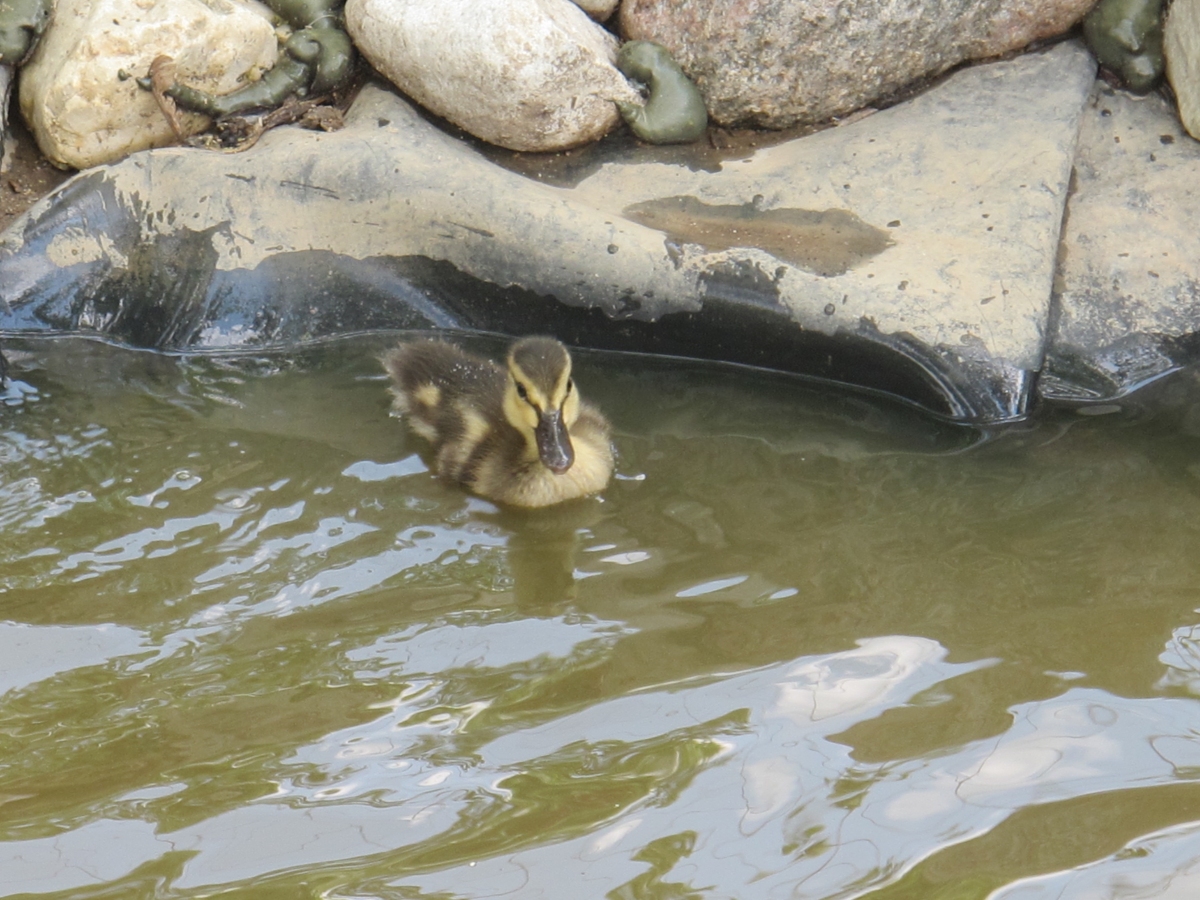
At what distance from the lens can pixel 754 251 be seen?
5141mm

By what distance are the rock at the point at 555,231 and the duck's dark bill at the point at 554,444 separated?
1.20 m

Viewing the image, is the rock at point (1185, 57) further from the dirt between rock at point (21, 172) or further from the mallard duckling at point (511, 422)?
the dirt between rock at point (21, 172)

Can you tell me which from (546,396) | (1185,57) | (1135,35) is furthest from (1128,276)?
(546,396)

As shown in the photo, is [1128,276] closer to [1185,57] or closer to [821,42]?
[1185,57]

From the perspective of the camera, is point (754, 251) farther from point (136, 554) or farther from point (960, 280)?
point (136, 554)

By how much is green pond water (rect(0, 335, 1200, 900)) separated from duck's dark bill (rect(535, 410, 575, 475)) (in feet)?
0.84

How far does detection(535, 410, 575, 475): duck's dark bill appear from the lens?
163 inches

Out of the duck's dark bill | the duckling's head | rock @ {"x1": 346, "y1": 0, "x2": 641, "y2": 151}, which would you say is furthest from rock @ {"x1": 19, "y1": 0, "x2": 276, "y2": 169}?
the duck's dark bill

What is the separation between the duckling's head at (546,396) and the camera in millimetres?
4168

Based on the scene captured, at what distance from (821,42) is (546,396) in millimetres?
2410

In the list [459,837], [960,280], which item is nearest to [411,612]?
[459,837]

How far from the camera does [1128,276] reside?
509 cm

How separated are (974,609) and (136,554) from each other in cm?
255

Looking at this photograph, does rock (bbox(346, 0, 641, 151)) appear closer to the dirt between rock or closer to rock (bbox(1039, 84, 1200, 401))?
the dirt between rock
